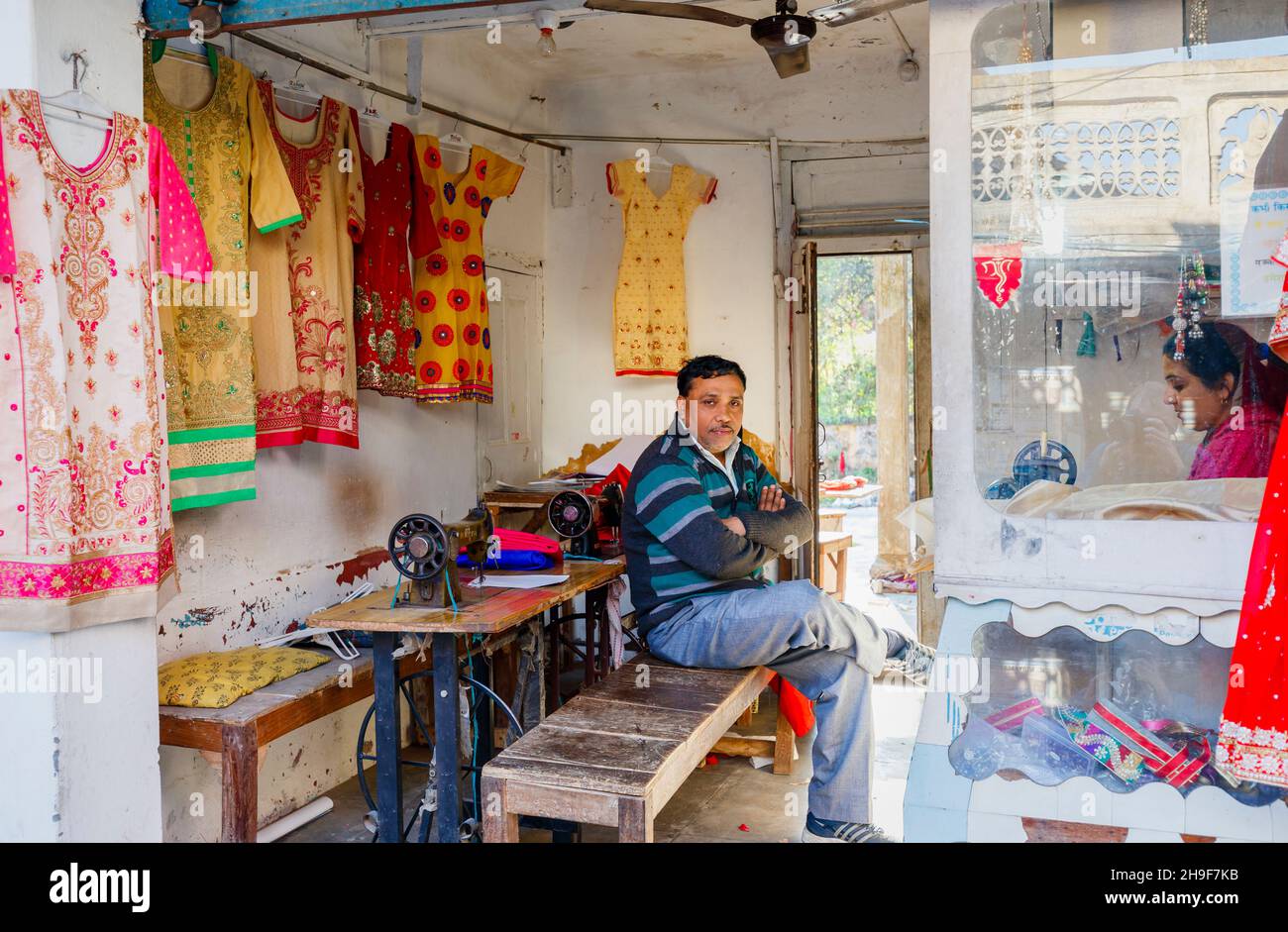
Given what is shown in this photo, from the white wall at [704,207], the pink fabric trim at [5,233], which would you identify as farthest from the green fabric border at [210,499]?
the white wall at [704,207]

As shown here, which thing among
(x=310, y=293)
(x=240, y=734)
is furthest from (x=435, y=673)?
(x=310, y=293)

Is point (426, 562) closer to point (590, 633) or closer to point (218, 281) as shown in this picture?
point (218, 281)

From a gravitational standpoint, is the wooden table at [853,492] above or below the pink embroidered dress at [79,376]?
below

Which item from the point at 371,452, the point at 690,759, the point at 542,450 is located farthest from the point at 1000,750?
the point at 542,450

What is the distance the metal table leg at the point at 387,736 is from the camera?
11.4 ft

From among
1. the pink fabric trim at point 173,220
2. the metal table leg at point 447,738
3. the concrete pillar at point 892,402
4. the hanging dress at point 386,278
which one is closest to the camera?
the pink fabric trim at point 173,220

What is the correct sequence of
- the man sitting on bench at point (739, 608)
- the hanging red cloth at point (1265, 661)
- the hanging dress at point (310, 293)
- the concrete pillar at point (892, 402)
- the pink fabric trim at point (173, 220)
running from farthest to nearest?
1. the concrete pillar at point (892, 402)
2. the hanging dress at point (310, 293)
3. the man sitting on bench at point (739, 608)
4. the pink fabric trim at point (173, 220)
5. the hanging red cloth at point (1265, 661)

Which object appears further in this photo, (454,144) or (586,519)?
(454,144)

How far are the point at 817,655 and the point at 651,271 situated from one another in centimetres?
345

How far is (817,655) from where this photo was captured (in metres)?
3.82

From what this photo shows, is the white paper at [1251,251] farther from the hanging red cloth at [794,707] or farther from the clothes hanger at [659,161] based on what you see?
the clothes hanger at [659,161]

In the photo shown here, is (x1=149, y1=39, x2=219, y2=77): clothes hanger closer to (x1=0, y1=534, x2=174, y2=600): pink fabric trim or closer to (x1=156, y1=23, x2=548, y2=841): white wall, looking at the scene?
(x1=156, y1=23, x2=548, y2=841): white wall

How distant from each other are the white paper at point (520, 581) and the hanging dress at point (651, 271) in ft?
8.95

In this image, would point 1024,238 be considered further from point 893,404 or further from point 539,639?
point 893,404
